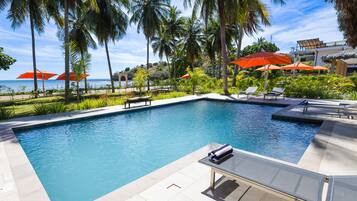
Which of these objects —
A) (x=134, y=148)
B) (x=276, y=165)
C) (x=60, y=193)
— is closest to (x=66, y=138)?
(x=134, y=148)

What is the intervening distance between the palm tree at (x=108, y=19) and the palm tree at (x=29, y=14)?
423cm

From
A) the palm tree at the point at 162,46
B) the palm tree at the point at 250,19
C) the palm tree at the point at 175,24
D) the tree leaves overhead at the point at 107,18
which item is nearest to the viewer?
the palm tree at the point at 250,19

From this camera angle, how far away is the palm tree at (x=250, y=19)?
13.5 metres

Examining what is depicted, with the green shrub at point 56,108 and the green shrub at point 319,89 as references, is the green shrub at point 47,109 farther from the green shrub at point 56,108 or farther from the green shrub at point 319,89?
the green shrub at point 319,89

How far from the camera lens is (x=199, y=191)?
2.86 meters

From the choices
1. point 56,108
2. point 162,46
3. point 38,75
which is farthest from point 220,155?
point 162,46

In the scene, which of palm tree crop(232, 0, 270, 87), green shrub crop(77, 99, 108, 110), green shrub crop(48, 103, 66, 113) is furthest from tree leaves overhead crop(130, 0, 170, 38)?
green shrub crop(48, 103, 66, 113)

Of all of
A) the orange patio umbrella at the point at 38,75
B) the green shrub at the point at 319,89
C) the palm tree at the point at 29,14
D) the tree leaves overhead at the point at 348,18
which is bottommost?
the green shrub at the point at 319,89

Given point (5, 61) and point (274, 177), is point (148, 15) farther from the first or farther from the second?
point (274, 177)

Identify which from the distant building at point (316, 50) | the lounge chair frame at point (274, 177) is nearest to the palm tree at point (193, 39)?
the distant building at point (316, 50)

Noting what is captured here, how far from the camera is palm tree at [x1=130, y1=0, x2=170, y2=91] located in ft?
66.5

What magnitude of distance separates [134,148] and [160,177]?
2384mm

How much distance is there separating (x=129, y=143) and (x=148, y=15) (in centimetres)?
1803

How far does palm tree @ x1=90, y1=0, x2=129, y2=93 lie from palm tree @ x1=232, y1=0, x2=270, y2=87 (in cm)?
1081
